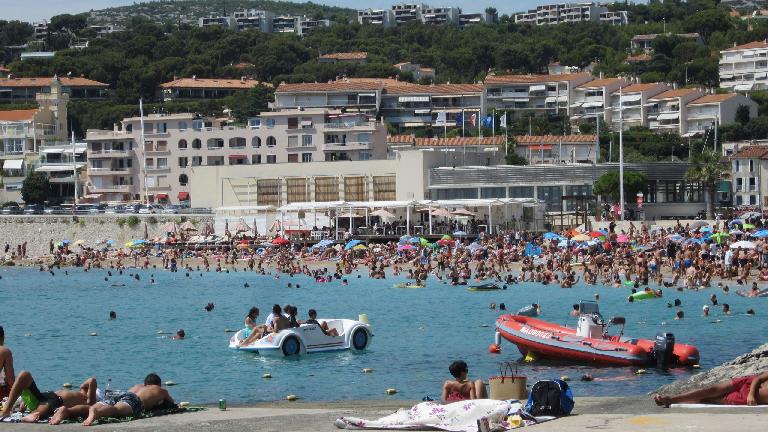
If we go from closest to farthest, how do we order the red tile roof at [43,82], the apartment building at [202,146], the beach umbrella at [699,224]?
the beach umbrella at [699,224], the apartment building at [202,146], the red tile roof at [43,82]

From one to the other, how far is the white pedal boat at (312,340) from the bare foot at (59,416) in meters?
13.8

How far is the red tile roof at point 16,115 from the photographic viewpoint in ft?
408

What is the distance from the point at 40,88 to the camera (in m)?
161

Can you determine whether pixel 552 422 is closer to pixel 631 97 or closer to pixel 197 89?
pixel 631 97

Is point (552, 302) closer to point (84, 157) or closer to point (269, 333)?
point (269, 333)

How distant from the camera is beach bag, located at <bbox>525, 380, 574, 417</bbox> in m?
18.9

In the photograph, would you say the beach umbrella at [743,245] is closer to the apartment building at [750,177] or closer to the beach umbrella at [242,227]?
the apartment building at [750,177]

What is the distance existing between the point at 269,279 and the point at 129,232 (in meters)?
25.5

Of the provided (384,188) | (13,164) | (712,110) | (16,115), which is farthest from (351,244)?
(712,110)

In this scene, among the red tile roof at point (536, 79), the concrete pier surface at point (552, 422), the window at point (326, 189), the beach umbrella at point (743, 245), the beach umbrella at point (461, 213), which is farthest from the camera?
the red tile roof at point (536, 79)

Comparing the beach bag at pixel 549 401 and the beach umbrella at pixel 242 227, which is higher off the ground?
the beach bag at pixel 549 401

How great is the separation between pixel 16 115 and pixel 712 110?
68.0 m

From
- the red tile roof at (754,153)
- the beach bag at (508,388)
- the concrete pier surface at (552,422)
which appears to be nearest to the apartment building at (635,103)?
the red tile roof at (754,153)

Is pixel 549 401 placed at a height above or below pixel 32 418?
above
